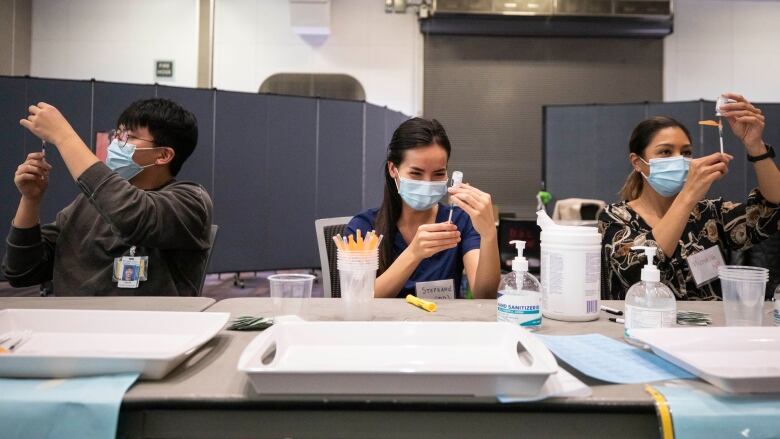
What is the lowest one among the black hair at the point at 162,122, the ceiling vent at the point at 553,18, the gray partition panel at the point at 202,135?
the black hair at the point at 162,122

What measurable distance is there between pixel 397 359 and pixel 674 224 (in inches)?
46.3

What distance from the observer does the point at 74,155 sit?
4.21 ft

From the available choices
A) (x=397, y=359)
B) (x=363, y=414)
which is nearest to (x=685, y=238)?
(x=397, y=359)

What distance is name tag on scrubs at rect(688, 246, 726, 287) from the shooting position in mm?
1443

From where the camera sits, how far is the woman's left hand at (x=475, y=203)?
1.28 meters

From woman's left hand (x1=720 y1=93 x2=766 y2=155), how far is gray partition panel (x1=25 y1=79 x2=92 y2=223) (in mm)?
4970

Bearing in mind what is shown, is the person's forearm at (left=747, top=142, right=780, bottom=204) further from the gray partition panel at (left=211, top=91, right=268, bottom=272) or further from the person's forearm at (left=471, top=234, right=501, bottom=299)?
the gray partition panel at (left=211, top=91, right=268, bottom=272)

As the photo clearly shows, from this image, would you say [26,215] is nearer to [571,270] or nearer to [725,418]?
[571,270]

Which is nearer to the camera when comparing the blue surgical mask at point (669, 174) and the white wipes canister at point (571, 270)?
the white wipes canister at point (571, 270)

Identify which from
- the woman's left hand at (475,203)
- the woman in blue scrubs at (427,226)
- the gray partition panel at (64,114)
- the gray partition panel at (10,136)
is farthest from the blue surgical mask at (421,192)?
the gray partition panel at (10,136)

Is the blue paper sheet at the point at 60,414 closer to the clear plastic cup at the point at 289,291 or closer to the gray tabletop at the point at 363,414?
the gray tabletop at the point at 363,414

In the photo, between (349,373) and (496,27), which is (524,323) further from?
(496,27)

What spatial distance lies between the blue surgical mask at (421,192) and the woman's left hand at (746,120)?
963 millimetres

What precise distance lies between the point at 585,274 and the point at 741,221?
1.12 metres
